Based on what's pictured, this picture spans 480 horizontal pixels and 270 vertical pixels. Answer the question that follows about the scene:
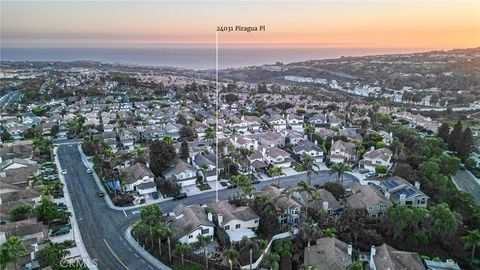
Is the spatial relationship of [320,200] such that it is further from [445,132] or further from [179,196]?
[445,132]

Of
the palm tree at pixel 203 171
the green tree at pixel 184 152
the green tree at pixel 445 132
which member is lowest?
the palm tree at pixel 203 171

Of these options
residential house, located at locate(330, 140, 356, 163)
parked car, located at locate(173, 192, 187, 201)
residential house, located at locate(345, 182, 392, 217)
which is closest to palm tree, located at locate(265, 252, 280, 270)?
residential house, located at locate(345, 182, 392, 217)

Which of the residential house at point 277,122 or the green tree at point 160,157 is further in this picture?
the residential house at point 277,122

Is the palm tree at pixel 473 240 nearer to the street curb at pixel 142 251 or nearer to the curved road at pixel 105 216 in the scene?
the curved road at pixel 105 216

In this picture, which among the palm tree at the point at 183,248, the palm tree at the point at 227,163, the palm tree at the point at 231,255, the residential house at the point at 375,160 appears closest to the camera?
the palm tree at the point at 231,255

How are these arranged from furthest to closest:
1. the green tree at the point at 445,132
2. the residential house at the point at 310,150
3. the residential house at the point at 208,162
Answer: the green tree at the point at 445,132 < the residential house at the point at 310,150 < the residential house at the point at 208,162

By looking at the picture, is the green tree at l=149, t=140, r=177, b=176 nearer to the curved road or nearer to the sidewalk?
the curved road

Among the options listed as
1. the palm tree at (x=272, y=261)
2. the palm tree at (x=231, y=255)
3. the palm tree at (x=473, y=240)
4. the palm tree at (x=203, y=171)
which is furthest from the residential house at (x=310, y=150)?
the palm tree at (x=272, y=261)

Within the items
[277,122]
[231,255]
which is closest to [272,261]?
[231,255]
